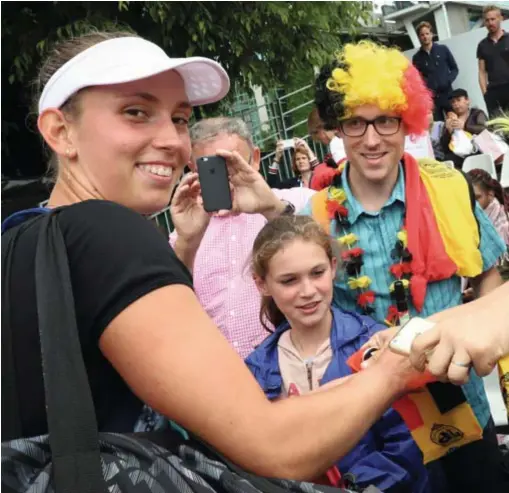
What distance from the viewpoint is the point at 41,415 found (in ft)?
3.55

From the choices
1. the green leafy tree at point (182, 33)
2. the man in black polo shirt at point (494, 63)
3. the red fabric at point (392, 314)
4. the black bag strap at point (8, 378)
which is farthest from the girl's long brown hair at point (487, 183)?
the black bag strap at point (8, 378)

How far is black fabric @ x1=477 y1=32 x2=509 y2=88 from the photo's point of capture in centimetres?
952

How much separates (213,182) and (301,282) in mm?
463

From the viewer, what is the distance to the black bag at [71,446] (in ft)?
3.31

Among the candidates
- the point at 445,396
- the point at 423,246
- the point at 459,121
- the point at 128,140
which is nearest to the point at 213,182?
the point at 423,246

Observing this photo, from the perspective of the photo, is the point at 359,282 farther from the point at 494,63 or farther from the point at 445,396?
the point at 494,63

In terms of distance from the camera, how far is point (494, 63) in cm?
967

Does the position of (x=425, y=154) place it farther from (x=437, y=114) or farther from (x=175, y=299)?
(x=437, y=114)

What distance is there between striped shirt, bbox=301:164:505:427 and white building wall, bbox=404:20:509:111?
359 inches

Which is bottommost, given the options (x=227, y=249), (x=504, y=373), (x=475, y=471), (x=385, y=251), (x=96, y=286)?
(x=475, y=471)

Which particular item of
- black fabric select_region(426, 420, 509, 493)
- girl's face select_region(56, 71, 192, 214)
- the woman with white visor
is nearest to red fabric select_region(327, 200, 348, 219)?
black fabric select_region(426, 420, 509, 493)

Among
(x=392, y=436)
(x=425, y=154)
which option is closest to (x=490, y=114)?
(x=425, y=154)

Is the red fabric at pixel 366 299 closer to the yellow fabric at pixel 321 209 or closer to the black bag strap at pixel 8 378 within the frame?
the yellow fabric at pixel 321 209

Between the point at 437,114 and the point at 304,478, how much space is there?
391 inches
